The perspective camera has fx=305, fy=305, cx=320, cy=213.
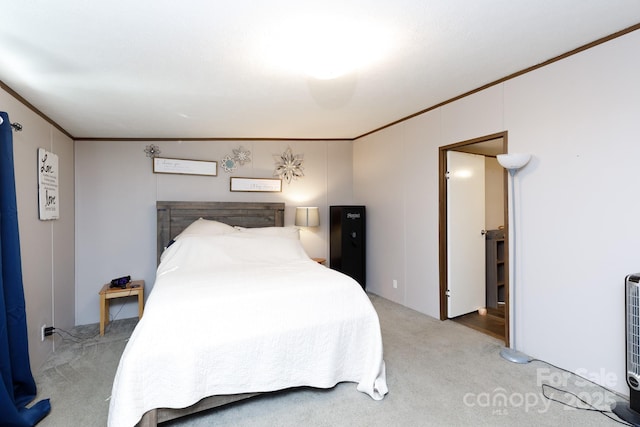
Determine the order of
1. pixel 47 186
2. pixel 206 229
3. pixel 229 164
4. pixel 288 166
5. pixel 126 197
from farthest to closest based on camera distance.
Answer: pixel 288 166, pixel 229 164, pixel 126 197, pixel 206 229, pixel 47 186

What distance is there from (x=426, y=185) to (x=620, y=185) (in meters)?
1.76

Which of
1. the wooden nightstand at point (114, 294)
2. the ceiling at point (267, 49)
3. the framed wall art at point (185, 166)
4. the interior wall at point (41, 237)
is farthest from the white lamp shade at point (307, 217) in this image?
the interior wall at point (41, 237)

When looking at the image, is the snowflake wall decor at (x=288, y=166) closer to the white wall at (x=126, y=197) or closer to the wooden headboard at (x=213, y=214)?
the white wall at (x=126, y=197)

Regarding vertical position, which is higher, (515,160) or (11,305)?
(515,160)

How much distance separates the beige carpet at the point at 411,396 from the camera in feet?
6.17

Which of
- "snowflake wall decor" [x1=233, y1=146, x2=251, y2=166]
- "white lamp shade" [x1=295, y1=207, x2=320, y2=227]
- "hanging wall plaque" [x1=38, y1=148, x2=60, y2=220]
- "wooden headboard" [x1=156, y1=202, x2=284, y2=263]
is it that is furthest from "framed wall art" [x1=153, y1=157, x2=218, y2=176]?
"white lamp shade" [x1=295, y1=207, x2=320, y2=227]

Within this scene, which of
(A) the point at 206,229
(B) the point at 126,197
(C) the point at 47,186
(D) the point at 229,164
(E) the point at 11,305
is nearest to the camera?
(E) the point at 11,305

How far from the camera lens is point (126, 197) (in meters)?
3.99

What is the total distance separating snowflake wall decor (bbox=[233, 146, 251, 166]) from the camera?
440 centimetres

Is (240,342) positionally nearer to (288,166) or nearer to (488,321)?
(488,321)

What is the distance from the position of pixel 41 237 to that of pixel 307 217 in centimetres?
286

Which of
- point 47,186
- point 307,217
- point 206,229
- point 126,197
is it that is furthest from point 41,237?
point 307,217

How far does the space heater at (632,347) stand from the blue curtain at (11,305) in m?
3.63

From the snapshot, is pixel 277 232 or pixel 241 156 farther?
pixel 241 156
